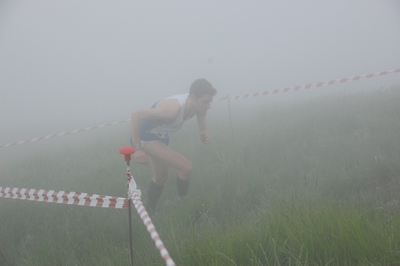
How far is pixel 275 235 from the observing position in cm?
264

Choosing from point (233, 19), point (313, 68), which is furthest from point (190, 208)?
point (233, 19)

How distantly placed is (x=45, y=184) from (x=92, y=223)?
289 cm

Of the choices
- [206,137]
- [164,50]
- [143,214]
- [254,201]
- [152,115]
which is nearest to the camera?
[143,214]

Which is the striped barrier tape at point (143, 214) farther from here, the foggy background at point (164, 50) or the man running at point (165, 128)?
the foggy background at point (164, 50)

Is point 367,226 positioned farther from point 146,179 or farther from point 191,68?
point 191,68

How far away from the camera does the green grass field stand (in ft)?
8.18

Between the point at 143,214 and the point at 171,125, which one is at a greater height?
the point at 171,125

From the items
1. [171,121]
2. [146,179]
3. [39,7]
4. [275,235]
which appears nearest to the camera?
[275,235]

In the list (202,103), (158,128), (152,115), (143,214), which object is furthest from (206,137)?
(143,214)

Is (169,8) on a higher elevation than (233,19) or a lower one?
higher

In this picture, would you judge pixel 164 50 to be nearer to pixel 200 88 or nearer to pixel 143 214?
pixel 200 88

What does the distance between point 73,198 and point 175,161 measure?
1598mm

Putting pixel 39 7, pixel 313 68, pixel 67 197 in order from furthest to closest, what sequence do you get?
pixel 39 7, pixel 313 68, pixel 67 197

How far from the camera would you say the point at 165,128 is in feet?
16.5
